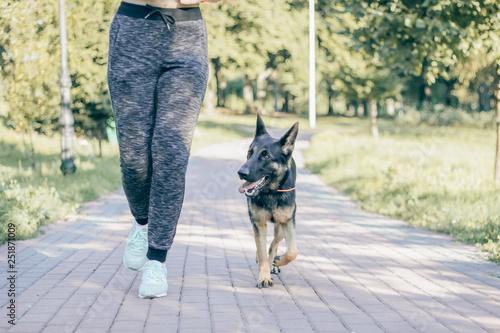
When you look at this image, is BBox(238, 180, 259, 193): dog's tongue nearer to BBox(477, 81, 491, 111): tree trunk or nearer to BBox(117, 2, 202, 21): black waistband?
BBox(117, 2, 202, 21): black waistband

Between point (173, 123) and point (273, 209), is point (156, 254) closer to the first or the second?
point (173, 123)

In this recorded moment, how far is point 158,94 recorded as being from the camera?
3701mm

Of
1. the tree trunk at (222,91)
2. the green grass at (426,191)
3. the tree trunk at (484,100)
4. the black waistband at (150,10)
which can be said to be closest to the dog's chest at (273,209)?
the black waistband at (150,10)

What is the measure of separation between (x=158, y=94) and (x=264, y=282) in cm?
162

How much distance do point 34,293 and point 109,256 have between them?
4.62 ft

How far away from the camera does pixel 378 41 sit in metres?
9.11

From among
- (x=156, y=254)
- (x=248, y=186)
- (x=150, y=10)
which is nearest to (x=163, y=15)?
(x=150, y=10)

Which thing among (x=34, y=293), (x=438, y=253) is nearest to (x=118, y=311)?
(x=34, y=293)

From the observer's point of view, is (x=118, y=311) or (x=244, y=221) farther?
(x=244, y=221)

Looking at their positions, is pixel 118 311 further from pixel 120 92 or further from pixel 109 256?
pixel 109 256

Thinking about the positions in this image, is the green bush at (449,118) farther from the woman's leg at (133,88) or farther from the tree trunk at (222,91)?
the woman's leg at (133,88)

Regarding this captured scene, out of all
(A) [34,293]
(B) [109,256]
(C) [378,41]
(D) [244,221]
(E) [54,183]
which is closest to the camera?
(A) [34,293]

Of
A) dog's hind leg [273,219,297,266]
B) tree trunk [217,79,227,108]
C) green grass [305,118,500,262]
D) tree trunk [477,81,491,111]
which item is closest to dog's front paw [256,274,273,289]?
dog's hind leg [273,219,297,266]

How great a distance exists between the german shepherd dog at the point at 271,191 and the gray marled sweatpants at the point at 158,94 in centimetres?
72
